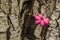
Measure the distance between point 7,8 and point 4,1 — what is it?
48 millimetres

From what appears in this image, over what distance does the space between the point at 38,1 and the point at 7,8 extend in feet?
0.79

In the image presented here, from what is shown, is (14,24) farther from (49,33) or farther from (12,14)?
(49,33)

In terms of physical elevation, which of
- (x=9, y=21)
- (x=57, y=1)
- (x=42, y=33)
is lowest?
(x=42, y=33)

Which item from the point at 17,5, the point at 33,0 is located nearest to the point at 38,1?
the point at 33,0

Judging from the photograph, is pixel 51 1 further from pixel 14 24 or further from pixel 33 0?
pixel 14 24

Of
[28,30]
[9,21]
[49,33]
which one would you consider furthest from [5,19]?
[49,33]

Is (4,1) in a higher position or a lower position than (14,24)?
higher

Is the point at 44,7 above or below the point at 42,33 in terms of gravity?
above

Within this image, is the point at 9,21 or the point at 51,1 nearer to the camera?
the point at 9,21

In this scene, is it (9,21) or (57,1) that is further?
(57,1)

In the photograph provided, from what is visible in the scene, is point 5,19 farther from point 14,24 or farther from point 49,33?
point 49,33

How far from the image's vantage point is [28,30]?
152 centimetres

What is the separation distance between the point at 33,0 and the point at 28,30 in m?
0.21

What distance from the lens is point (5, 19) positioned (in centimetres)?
135
